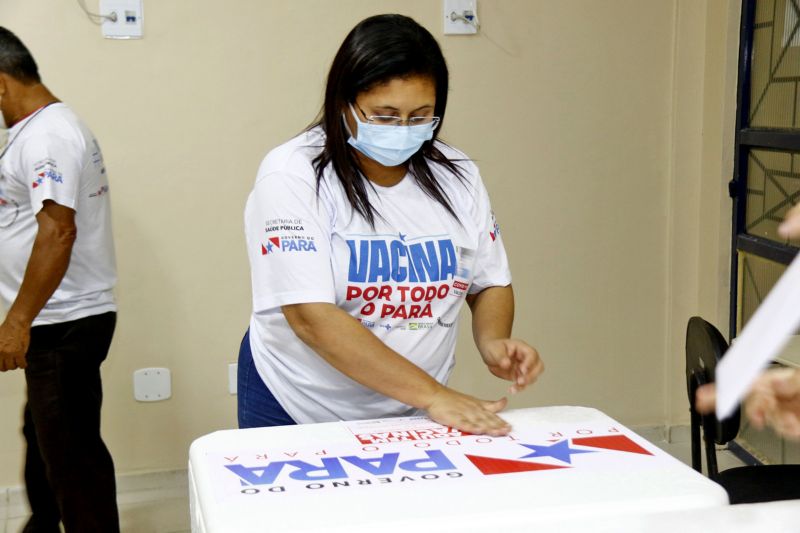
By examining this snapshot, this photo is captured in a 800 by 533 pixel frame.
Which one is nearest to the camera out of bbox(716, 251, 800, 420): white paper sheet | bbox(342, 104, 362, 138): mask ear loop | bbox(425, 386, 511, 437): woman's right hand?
bbox(716, 251, 800, 420): white paper sheet

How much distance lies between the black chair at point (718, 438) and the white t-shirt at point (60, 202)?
1.47 metres

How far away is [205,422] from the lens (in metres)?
3.14

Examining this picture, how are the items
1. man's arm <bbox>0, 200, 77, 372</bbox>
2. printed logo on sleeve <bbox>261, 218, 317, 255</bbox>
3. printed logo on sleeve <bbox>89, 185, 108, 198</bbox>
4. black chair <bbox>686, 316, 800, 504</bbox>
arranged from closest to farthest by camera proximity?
printed logo on sleeve <bbox>261, 218, 317, 255</bbox> < black chair <bbox>686, 316, 800, 504</bbox> < man's arm <bbox>0, 200, 77, 372</bbox> < printed logo on sleeve <bbox>89, 185, 108, 198</bbox>

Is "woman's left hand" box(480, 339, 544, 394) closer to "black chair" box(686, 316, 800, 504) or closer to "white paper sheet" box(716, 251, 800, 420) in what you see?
"black chair" box(686, 316, 800, 504)

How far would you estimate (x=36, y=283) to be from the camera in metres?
2.20

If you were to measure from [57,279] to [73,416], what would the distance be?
35 centimetres

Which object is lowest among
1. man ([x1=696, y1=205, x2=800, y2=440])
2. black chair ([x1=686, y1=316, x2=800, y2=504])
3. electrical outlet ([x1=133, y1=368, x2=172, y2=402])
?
electrical outlet ([x1=133, y1=368, x2=172, y2=402])

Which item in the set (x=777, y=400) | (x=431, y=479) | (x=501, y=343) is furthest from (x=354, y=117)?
(x=777, y=400)

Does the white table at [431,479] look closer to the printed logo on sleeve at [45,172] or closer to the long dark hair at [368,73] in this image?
the long dark hair at [368,73]

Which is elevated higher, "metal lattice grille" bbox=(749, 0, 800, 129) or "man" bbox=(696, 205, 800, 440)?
"metal lattice grille" bbox=(749, 0, 800, 129)

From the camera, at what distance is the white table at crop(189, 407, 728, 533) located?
1.01m

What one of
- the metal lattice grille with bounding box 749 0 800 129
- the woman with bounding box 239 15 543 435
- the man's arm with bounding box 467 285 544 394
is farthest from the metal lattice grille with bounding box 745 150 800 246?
the woman with bounding box 239 15 543 435

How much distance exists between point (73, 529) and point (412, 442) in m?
1.45

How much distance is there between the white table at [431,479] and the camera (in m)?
1.01
